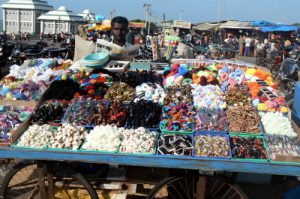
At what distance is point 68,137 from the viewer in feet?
11.4

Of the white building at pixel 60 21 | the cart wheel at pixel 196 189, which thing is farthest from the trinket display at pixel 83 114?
the white building at pixel 60 21

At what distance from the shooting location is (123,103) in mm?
3998

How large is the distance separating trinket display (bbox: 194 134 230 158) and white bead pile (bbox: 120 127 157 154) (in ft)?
1.40

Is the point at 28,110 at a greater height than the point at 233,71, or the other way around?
the point at 233,71

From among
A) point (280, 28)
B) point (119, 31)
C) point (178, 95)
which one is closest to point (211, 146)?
point (178, 95)

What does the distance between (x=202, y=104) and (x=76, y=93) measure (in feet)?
4.99

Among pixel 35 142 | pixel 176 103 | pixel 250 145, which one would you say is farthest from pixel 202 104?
pixel 35 142

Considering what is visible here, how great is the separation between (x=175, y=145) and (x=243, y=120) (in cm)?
81

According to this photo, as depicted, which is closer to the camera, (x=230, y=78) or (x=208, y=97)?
(x=208, y=97)

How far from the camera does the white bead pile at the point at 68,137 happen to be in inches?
135

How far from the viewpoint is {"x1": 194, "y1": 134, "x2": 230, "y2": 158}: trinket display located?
3.25 m

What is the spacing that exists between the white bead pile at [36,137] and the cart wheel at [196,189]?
117 centimetres

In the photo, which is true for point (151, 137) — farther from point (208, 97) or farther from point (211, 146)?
point (208, 97)

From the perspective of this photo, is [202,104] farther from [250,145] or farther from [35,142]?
[35,142]
